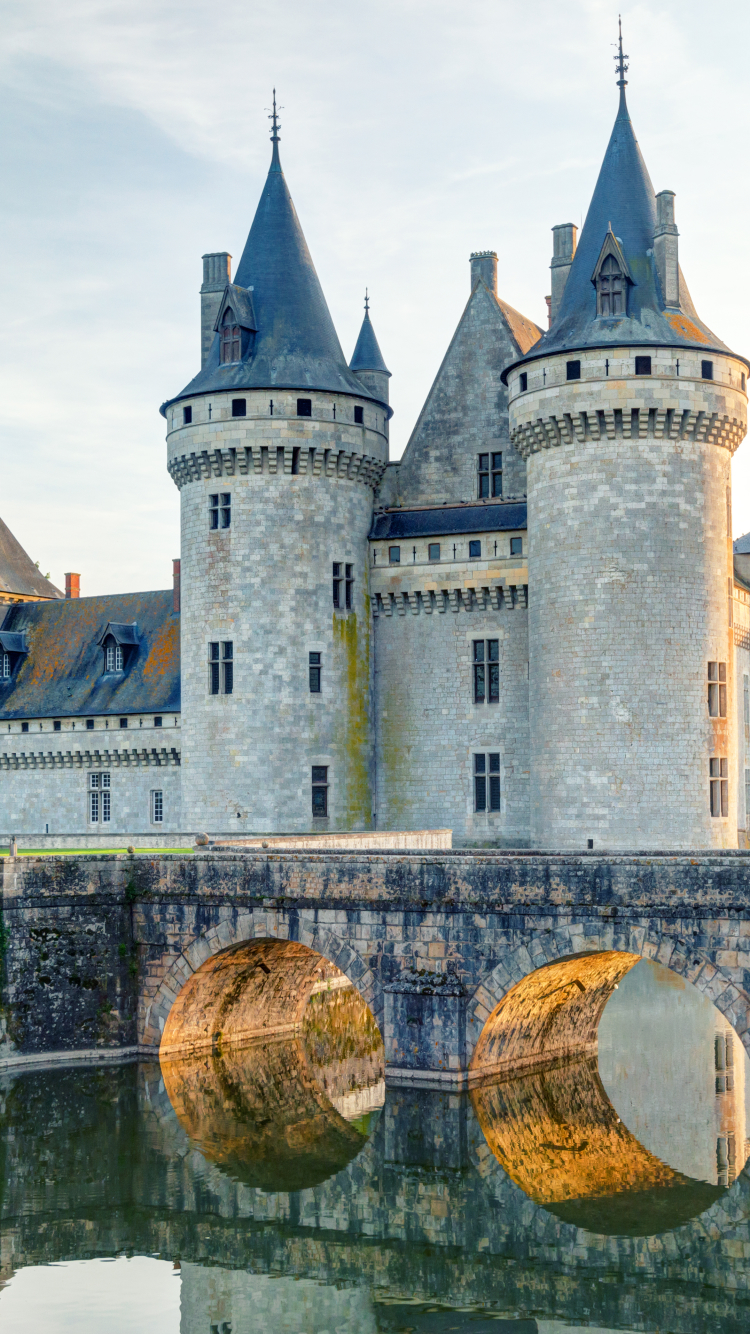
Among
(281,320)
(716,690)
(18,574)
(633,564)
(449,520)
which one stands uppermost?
(281,320)

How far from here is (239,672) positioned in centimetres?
3381

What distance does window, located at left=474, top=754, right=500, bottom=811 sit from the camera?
113ft

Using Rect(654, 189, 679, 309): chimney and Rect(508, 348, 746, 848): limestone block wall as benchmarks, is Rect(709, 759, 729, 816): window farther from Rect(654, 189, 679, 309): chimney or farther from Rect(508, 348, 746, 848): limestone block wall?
Rect(654, 189, 679, 309): chimney

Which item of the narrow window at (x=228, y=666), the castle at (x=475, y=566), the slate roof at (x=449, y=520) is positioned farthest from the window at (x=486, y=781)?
the narrow window at (x=228, y=666)

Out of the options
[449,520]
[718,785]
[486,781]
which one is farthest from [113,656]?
[718,785]

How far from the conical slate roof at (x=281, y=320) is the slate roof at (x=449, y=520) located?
320cm

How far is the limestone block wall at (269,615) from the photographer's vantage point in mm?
33688

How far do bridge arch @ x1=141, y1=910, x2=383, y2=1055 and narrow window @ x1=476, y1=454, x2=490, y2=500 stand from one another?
13.9 metres

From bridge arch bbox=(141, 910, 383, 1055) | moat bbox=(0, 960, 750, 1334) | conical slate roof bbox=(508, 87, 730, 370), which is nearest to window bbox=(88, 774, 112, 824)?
bridge arch bbox=(141, 910, 383, 1055)

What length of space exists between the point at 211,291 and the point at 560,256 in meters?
8.80

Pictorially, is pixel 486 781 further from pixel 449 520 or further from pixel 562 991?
pixel 562 991

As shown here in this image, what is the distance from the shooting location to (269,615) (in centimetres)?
3381

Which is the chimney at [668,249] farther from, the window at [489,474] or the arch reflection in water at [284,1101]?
the arch reflection in water at [284,1101]

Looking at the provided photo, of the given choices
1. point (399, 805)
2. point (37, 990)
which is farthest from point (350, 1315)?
point (399, 805)
